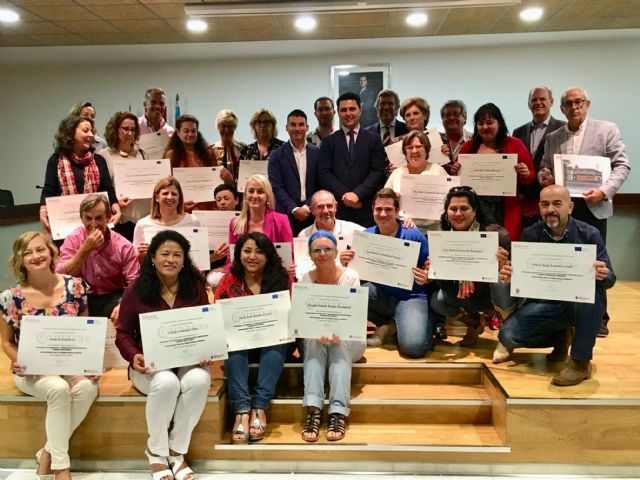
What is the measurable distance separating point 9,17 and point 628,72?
7.21m

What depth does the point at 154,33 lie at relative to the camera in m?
5.58

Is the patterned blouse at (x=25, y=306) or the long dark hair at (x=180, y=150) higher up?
the long dark hair at (x=180, y=150)

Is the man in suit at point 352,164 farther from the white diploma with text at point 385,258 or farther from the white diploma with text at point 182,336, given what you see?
the white diploma with text at point 182,336

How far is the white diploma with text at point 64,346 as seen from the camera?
2389 mm

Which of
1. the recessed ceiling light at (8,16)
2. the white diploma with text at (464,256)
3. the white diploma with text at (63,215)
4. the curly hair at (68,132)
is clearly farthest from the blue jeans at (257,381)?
the recessed ceiling light at (8,16)

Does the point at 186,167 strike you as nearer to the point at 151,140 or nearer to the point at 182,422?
the point at 151,140

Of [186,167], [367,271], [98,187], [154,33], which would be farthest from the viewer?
[154,33]

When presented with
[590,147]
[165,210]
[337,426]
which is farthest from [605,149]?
[165,210]

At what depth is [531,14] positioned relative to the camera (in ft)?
17.1

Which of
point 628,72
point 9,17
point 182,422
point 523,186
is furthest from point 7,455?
point 628,72

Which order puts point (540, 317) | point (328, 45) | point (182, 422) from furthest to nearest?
point (328, 45)
point (540, 317)
point (182, 422)

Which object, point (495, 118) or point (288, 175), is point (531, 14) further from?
point (288, 175)

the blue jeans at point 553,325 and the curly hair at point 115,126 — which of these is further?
the curly hair at point 115,126

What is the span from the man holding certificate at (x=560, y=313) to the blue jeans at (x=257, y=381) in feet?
4.22
